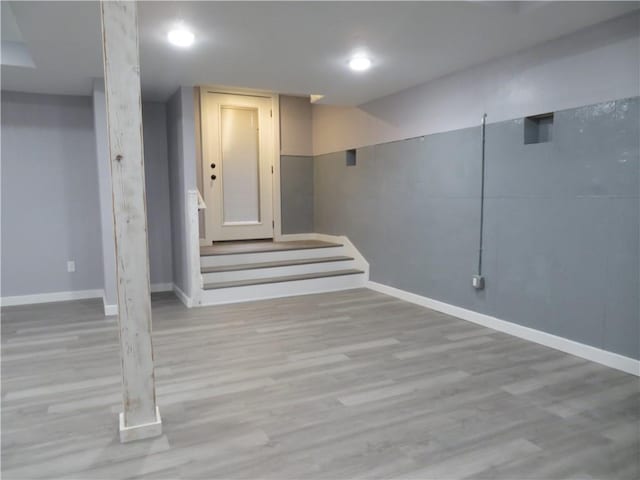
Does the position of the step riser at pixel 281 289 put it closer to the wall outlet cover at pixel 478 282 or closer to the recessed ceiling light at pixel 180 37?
the wall outlet cover at pixel 478 282

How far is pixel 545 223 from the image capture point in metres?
3.34

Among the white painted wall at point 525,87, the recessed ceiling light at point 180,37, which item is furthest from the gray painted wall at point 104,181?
the white painted wall at point 525,87

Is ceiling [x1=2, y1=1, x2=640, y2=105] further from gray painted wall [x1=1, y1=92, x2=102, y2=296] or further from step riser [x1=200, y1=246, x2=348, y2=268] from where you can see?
step riser [x1=200, y1=246, x2=348, y2=268]

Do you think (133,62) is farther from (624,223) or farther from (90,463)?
(624,223)

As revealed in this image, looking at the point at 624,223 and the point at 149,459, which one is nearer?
the point at 149,459

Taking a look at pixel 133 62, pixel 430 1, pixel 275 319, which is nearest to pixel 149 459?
pixel 133 62

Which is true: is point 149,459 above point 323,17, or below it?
below

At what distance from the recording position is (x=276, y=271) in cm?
520

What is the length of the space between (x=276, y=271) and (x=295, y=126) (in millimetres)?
2446

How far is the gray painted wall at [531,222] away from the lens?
2.89 meters

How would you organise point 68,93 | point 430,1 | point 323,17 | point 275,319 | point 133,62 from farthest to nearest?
point 68,93, point 275,319, point 323,17, point 430,1, point 133,62

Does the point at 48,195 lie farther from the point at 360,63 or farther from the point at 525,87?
the point at 525,87

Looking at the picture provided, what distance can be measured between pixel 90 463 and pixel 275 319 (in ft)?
7.50

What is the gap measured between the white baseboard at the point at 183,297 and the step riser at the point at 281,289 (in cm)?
13
